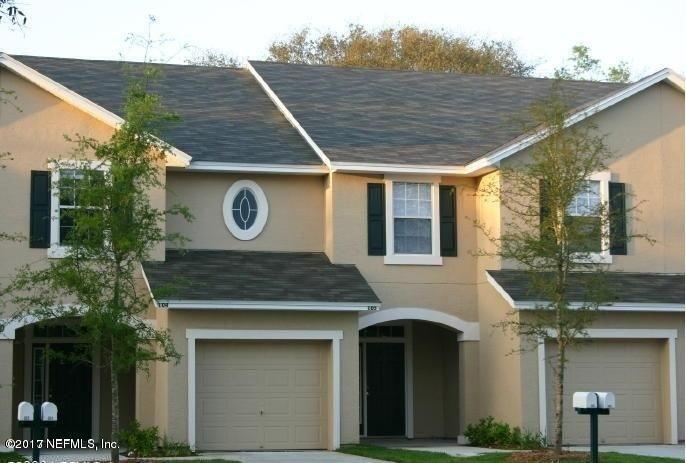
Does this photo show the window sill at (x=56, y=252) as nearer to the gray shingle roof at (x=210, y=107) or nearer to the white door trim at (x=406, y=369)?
the gray shingle roof at (x=210, y=107)

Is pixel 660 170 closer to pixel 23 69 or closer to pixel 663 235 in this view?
pixel 663 235

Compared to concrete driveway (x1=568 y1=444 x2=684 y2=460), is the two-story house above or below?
above

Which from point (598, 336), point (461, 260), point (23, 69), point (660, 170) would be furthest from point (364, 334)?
point (23, 69)

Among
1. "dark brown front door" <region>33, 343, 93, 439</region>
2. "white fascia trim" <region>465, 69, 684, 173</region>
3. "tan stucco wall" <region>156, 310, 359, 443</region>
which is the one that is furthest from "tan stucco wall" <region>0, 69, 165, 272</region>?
"white fascia trim" <region>465, 69, 684, 173</region>

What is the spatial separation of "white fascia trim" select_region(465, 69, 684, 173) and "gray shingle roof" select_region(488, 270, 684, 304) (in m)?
2.18

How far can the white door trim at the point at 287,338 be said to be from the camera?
2209 cm

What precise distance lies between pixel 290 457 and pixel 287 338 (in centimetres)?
259

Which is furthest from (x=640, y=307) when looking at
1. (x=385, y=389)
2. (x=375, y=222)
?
(x=385, y=389)

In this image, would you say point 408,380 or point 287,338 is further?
point 408,380

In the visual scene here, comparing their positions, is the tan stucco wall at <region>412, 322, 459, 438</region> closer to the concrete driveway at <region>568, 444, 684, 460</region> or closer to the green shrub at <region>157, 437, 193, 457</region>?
the concrete driveway at <region>568, 444, 684, 460</region>

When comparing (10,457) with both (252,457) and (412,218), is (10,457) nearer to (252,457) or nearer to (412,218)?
(252,457)

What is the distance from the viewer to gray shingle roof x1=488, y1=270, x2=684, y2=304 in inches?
914

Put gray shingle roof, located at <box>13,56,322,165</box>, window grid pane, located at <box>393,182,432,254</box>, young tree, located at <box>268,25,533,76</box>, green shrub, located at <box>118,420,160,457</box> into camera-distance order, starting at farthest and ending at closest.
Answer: young tree, located at <box>268,25,533,76</box> → window grid pane, located at <box>393,182,432,254</box> → gray shingle roof, located at <box>13,56,322,165</box> → green shrub, located at <box>118,420,160,457</box>

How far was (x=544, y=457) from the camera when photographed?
1997cm
